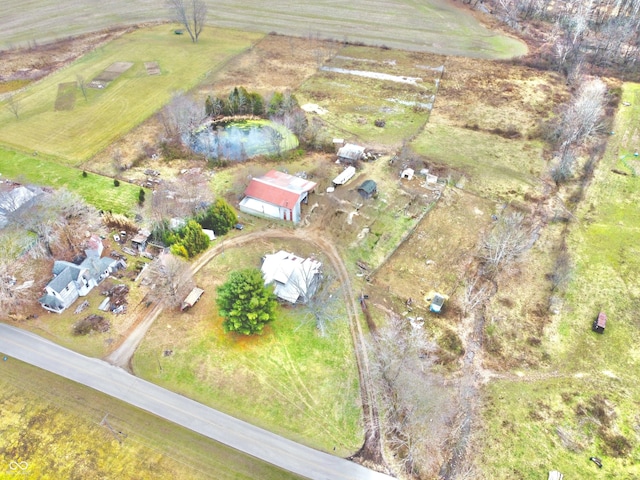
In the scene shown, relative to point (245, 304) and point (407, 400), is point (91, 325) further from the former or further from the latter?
point (407, 400)

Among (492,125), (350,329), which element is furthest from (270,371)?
(492,125)

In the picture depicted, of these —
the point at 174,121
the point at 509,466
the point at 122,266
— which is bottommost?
the point at 509,466

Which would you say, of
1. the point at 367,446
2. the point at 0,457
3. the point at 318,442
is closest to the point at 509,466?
the point at 367,446

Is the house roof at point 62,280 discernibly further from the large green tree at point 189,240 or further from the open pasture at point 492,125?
the open pasture at point 492,125

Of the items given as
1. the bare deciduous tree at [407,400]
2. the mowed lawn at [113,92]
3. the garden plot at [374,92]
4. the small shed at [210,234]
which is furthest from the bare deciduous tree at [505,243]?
the mowed lawn at [113,92]

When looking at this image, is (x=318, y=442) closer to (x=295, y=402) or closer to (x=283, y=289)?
(x=295, y=402)
